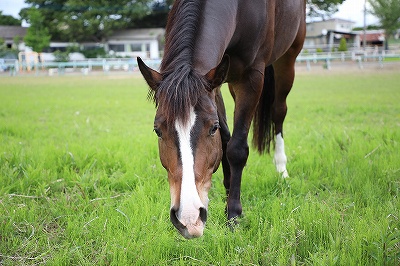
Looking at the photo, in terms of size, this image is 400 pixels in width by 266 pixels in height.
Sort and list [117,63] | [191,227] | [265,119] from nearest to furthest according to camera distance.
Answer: [191,227] → [265,119] → [117,63]

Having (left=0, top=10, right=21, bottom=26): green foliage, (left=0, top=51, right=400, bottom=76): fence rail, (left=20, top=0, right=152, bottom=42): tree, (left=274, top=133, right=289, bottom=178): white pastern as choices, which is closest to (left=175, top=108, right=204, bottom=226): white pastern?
(left=274, top=133, right=289, bottom=178): white pastern

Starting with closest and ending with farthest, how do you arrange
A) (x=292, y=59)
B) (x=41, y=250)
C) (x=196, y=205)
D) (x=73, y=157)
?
(x=196, y=205), (x=41, y=250), (x=73, y=157), (x=292, y=59)

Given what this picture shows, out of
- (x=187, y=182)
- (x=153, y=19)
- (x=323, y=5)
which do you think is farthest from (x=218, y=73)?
(x=153, y=19)

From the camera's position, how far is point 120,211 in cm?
249

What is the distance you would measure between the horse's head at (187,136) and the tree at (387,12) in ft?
76.7

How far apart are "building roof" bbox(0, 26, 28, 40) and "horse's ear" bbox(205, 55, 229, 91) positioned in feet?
164

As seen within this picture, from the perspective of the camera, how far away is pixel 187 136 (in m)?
1.86

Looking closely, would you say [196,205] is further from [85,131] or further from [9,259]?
[85,131]

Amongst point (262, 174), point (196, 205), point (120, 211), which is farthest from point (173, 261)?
point (262, 174)

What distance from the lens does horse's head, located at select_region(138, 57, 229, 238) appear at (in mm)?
1718

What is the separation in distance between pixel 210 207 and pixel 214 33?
120 centimetres

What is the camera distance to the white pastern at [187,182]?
5.53 feet

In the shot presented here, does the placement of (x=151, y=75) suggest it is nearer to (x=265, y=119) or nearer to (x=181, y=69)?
(x=181, y=69)

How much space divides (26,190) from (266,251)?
211 cm
